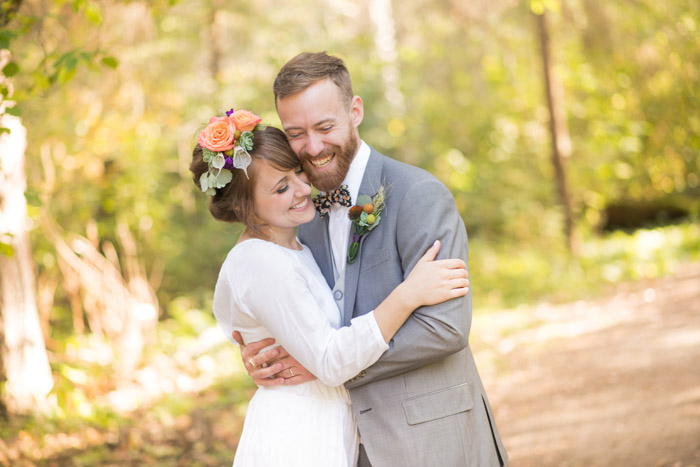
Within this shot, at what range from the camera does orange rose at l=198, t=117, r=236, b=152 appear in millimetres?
2369

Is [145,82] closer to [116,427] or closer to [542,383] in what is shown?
[116,427]

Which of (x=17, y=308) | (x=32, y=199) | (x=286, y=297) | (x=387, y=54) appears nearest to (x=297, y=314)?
(x=286, y=297)

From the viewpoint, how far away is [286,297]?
230cm

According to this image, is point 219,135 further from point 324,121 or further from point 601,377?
point 601,377

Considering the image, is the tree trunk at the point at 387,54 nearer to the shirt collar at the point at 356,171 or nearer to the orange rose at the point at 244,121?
the shirt collar at the point at 356,171

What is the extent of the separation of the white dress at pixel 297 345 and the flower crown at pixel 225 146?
0.27m

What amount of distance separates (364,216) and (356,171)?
29 cm

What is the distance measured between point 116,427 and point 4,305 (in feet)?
4.76

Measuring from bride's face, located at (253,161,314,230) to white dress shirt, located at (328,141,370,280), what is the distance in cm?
14

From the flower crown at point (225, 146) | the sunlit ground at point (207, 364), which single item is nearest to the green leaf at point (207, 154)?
the flower crown at point (225, 146)

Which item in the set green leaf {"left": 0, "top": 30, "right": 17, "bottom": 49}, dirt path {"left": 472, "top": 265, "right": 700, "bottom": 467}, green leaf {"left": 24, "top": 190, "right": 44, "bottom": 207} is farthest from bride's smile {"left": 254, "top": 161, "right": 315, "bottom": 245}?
dirt path {"left": 472, "top": 265, "right": 700, "bottom": 467}

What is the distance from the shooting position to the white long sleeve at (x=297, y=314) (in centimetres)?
226

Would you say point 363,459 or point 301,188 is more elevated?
point 301,188

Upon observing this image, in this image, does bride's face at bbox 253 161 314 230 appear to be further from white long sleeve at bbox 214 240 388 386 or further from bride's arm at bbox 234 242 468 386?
bride's arm at bbox 234 242 468 386
